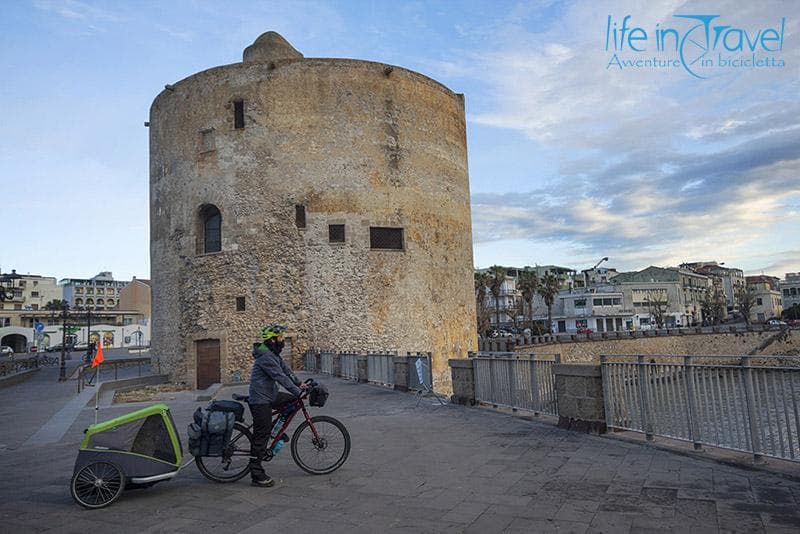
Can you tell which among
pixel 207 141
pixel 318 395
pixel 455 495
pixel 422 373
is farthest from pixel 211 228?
pixel 455 495

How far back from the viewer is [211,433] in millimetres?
5871

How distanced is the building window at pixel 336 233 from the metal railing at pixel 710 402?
17065mm

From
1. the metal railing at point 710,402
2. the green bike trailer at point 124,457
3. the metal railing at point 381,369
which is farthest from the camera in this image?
the metal railing at point 381,369

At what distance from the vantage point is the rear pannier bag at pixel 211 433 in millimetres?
5871

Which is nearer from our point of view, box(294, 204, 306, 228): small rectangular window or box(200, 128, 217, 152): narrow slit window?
box(294, 204, 306, 228): small rectangular window

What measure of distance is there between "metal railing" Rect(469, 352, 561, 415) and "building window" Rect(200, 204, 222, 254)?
52.9ft

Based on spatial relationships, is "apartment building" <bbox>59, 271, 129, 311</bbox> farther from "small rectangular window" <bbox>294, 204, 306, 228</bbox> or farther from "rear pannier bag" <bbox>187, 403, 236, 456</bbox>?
"rear pannier bag" <bbox>187, 403, 236, 456</bbox>

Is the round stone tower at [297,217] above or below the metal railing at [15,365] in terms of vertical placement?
above

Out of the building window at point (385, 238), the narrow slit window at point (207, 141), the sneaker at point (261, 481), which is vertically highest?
the narrow slit window at point (207, 141)

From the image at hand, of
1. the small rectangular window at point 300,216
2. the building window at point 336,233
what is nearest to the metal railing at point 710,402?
the building window at point 336,233

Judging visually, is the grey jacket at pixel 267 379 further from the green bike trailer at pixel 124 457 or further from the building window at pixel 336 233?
the building window at pixel 336 233

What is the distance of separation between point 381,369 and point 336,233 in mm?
9220

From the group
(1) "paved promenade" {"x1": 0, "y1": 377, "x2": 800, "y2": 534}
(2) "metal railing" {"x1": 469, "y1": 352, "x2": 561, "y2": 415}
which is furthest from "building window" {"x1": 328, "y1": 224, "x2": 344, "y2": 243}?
(1) "paved promenade" {"x1": 0, "y1": 377, "x2": 800, "y2": 534}

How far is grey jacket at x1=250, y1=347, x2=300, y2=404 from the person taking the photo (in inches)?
238
